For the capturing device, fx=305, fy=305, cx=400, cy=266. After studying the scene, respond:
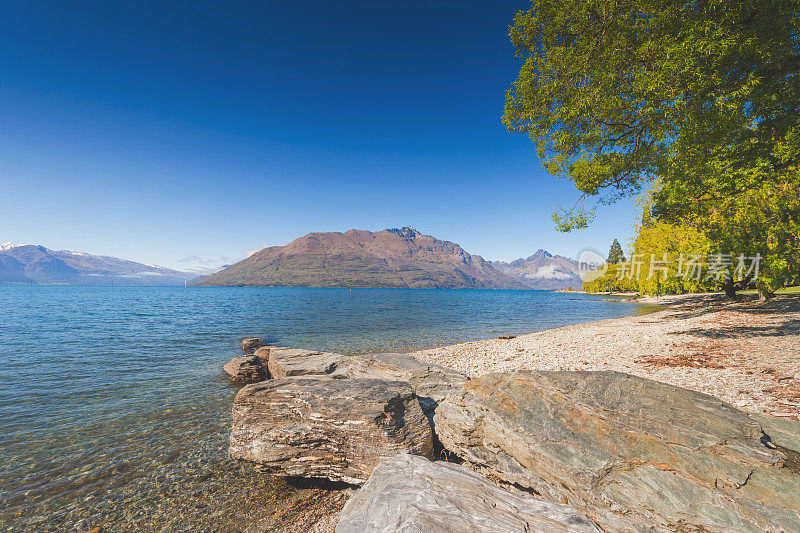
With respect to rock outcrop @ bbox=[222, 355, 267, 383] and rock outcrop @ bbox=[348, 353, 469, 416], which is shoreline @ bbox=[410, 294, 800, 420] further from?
rock outcrop @ bbox=[222, 355, 267, 383]

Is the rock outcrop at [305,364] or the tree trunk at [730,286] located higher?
the tree trunk at [730,286]

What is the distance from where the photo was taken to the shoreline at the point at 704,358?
932 centimetres

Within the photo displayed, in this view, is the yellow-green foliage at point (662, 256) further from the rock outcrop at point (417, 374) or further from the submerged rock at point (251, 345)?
the submerged rock at point (251, 345)

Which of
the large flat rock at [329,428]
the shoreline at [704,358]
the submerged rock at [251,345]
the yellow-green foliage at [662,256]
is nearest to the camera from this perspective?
the large flat rock at [329,428]

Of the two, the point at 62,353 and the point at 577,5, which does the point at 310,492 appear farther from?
the point at 62,353

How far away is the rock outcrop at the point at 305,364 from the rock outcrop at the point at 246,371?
2.69 feet

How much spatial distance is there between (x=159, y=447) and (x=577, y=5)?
61.5 ft

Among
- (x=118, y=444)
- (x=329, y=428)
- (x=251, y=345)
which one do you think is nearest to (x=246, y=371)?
(x=118, y=444)

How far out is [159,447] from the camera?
10.1m

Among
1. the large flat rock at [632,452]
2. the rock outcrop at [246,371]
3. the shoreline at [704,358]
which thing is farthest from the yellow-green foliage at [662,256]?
the rock outcrop at [246,371]

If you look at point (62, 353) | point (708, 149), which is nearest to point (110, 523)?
point (708, 149)

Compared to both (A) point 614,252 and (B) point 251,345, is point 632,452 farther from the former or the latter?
(A) point 614,252

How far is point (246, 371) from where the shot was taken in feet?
58.2

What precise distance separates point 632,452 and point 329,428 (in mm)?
6370
